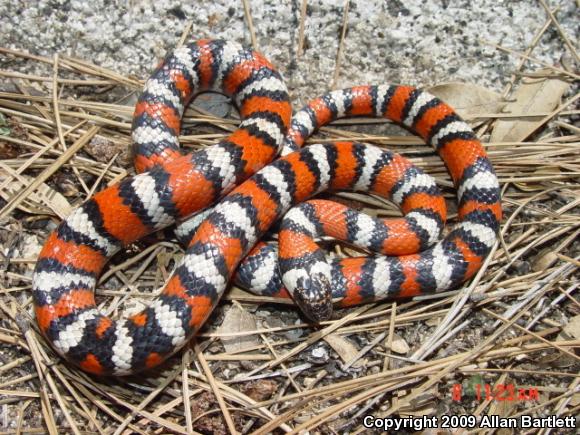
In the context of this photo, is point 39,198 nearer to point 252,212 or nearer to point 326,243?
point 252,212

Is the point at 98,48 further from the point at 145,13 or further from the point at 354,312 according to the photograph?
the point at 354,312

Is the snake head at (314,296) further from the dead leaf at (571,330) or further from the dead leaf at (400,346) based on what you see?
the dead leaf at (571,330)

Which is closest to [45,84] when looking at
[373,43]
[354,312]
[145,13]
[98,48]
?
[98,48]

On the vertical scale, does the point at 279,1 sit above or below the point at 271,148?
above

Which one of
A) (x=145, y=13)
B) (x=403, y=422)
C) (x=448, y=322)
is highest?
(x=145, y=13)

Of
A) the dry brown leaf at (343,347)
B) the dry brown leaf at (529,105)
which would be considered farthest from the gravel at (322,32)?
the dry brown leaf at (343,347)

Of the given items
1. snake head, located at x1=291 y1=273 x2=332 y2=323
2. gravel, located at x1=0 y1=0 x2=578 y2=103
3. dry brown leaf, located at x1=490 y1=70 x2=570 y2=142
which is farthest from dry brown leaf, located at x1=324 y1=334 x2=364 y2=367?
gravel, located at x1=0 y1=0 x2=578 y2=103
